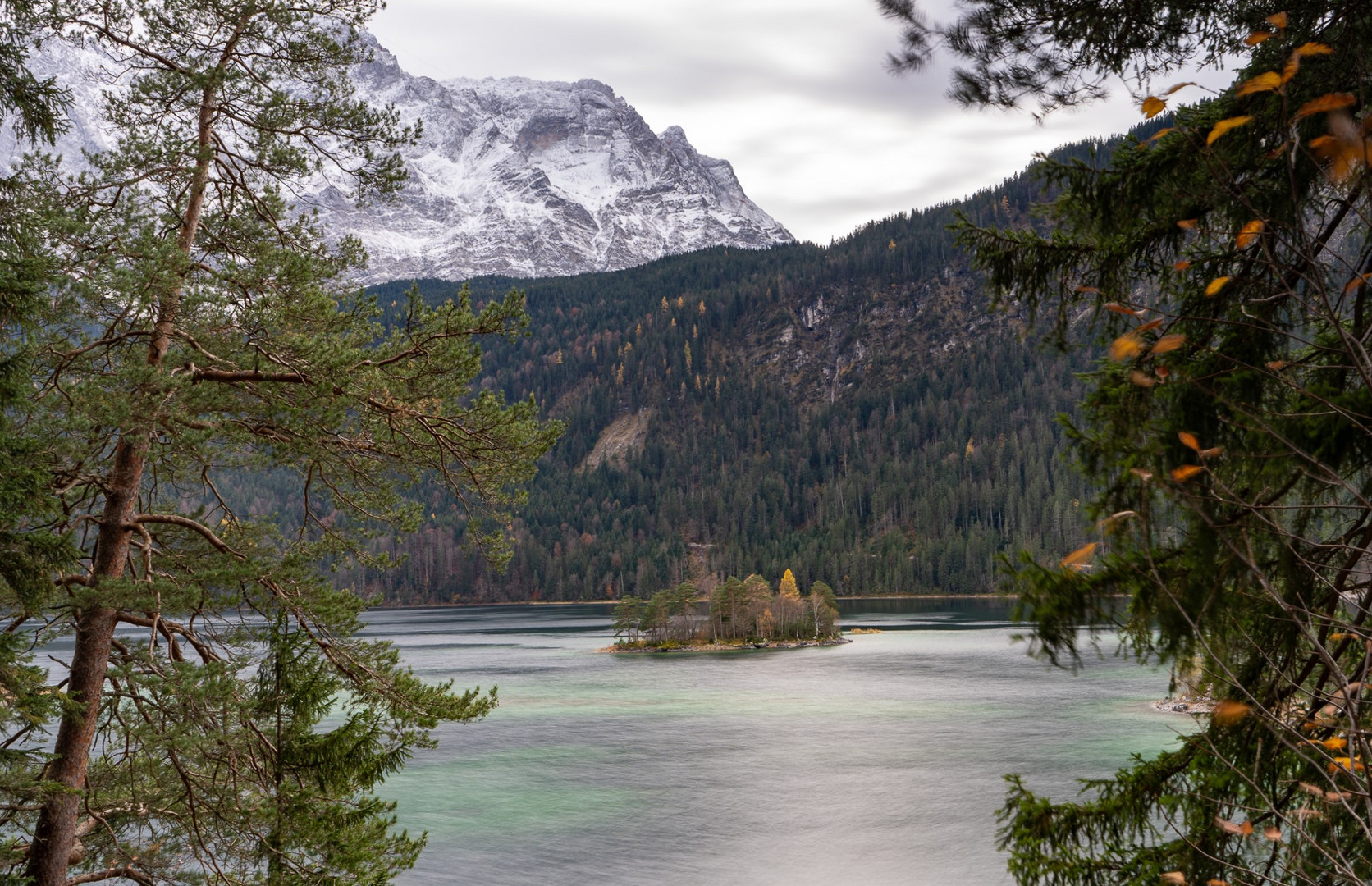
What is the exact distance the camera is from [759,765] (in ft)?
139

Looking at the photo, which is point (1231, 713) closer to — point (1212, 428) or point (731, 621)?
point (1212, 428)

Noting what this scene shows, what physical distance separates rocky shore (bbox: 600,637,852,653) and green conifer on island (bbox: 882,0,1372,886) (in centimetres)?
8422

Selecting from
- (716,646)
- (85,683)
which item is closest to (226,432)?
(85,683)

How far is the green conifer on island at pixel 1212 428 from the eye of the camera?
166 inches

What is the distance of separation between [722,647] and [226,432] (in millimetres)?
85322

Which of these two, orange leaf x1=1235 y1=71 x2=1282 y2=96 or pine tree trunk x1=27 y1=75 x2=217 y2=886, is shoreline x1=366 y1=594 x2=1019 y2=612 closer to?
pine tree trunk x1=27 y1=75 x2=217 y2=886

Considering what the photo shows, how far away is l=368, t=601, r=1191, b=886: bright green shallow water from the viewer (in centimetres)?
3014

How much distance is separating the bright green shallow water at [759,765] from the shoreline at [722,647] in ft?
46.7

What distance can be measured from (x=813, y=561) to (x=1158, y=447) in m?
166

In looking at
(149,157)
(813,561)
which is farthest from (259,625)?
(813,561)

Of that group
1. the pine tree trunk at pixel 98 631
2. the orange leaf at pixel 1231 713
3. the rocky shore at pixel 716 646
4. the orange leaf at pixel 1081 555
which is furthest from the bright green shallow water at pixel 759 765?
the rocky shore at pixel 716 646

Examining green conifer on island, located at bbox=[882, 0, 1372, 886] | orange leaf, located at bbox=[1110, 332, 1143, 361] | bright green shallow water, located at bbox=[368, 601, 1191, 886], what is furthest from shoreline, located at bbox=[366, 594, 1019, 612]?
orange leaf, located at bbox=[1110, 332, 1143, 361]

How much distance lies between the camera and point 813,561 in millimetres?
167750

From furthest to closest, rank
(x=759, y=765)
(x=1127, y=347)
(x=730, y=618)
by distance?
Answer: (x=730, y=618) < (x=759, y=765) < (x=1127, y=347)
